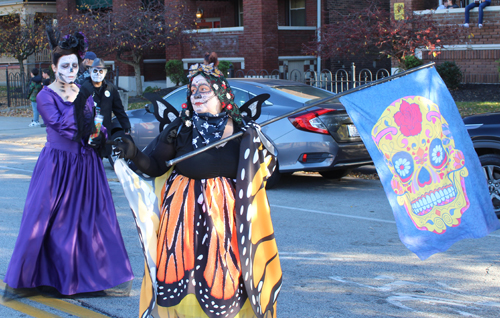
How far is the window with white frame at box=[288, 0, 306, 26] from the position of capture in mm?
23391

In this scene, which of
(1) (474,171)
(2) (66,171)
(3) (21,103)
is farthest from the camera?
(3) (21,103)

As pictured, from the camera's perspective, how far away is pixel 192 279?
3043 mm

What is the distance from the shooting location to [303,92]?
28.9 ft

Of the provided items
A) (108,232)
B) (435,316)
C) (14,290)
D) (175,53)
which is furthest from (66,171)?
(175,53)

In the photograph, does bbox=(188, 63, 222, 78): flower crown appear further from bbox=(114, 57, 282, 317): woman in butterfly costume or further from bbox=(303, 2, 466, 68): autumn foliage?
bbox=(303, 2, 466, 68): autumn foliage

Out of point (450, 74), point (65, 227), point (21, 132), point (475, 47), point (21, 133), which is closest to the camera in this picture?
Result: point (65, 227)

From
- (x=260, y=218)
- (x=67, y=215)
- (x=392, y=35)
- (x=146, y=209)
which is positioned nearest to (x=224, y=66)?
(x=392, y=35)

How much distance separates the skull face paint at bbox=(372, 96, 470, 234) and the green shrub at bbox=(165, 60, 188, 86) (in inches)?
793

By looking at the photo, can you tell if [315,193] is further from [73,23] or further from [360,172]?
[73,23]

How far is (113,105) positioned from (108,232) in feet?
6.46

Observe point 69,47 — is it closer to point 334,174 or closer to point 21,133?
point 334,174

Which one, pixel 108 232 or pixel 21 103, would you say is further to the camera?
pixel 21 103

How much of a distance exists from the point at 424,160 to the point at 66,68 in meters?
2.75

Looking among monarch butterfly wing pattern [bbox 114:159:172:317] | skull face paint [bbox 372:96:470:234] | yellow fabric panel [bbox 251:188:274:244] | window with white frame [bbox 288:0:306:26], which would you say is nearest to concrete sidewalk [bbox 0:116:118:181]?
monarch butterfly wing pattern [bbox 114:159:172:317]
